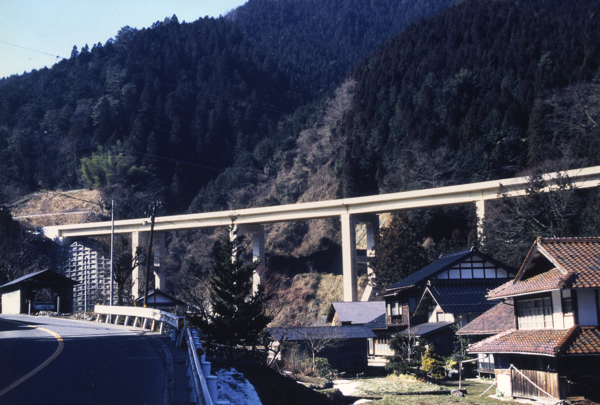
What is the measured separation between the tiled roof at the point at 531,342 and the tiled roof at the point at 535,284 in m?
1.43

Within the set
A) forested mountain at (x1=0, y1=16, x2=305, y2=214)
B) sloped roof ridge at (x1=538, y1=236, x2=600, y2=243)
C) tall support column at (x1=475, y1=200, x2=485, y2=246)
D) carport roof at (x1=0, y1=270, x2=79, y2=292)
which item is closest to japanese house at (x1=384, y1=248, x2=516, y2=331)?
tall support column at (x1=475, y1=200, x2=485, y2=246)

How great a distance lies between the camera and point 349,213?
4638 centimetres

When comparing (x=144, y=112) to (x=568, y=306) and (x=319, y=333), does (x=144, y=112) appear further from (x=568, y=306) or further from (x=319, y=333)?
(x=568, y=306)

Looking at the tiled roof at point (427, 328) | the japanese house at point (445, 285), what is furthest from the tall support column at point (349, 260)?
the tiled roof at point (427, 328)

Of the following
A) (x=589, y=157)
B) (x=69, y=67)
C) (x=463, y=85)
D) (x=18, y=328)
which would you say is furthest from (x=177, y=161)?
(x=18, y=328)

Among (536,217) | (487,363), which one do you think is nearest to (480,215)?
(536,217)

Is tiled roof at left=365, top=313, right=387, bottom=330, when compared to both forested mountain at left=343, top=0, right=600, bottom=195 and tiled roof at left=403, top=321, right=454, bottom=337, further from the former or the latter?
forested mountain at left=343, top=0, right=600, bottom=195

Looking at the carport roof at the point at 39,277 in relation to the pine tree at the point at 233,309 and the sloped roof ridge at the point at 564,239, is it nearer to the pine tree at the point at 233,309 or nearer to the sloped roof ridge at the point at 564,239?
the pine tree at the point at 233,309

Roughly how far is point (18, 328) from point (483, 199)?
1216 inches

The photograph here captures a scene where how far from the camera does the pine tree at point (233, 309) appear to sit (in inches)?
669

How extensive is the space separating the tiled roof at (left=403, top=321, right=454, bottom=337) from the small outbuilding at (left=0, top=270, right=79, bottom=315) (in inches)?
818

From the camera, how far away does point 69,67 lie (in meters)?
97.9

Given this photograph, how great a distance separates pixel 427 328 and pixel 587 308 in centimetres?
1222

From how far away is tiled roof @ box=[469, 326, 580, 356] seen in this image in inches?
660
